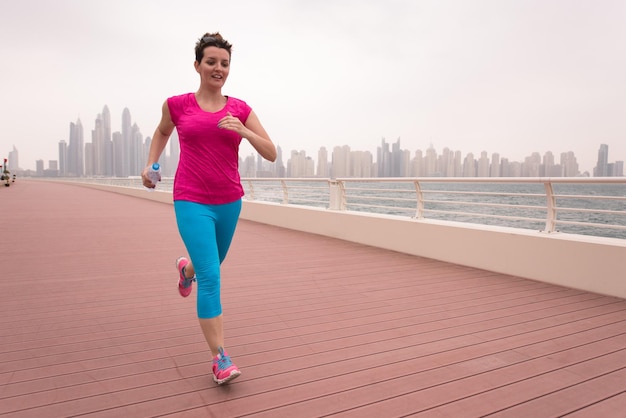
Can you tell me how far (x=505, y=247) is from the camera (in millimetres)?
4949

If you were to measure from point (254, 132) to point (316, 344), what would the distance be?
4.75 feet

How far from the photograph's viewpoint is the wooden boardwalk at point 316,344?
2003mm

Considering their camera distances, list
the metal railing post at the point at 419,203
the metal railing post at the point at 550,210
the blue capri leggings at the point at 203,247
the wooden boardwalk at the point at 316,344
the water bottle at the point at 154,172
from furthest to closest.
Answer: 1. the metal railing post at the point at 419,203
2. the metal railing post at the point at 550,210
3. the water bottle at the point at 154,172
4. the blue capri leggings at the point at 203,247
5. the wooden boardwalk at the point at 316,344

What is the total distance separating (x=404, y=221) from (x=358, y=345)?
3.81 metres

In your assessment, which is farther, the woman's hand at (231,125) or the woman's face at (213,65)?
the woman's face at (213,65)

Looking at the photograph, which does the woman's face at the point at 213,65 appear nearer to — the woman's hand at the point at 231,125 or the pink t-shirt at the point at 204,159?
the pink t-shirt at the point at 204,159

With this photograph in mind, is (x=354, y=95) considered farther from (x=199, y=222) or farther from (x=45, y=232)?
(x=199, y=222)

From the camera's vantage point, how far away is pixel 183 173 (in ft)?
7.13

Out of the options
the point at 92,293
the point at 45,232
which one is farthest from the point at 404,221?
the point at 45,232

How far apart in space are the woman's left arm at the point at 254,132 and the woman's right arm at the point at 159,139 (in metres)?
0.42

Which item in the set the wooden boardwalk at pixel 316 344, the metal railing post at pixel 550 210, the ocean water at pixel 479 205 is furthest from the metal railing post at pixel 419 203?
the metal railing post at pixel 550 210

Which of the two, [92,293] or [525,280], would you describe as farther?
[525,280]

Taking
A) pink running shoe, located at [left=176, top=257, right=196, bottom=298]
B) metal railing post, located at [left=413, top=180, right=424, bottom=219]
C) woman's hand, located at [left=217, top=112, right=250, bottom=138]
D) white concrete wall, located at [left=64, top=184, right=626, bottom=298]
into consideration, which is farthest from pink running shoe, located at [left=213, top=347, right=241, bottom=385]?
metal railing post, located at [left=413, top=180, right=424, bottom=219]

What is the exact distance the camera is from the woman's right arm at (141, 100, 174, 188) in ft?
7.45
